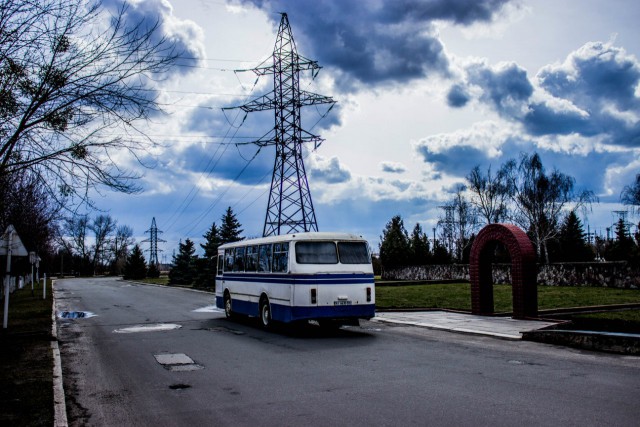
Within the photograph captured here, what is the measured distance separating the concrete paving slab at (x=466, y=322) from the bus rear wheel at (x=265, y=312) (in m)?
3.99

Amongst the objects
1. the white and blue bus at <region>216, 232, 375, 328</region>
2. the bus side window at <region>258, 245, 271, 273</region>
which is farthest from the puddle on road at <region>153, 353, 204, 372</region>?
the bus side window at <region>258, 245, 271, 273</region>

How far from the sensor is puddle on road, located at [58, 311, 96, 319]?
21.9m

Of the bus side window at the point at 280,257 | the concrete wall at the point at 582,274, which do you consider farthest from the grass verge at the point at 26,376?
the concrete wall at the point at 582,274

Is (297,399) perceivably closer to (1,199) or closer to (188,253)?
(1,199)

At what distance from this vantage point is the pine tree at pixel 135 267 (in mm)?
88938

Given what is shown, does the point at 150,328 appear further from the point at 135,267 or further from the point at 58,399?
the point at 135,267

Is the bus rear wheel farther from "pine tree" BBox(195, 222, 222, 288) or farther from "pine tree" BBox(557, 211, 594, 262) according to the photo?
"pine tree" BBox(557, 211, 594, 262)

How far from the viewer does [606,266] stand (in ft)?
104

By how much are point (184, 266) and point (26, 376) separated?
52.7 metres

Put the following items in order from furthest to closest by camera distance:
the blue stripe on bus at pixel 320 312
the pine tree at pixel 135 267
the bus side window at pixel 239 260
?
the pine tree at pixel 135 267 → the bus side window at pixel 239 260 → the blue stripe on bus at pixel 320 312

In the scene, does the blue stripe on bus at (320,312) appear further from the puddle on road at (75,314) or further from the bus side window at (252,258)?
the puddle on road at (75,314)

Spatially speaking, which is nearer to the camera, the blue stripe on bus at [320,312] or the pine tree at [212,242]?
the blue stripe on bus at [320,312]

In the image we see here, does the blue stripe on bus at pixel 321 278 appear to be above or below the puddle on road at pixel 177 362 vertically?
above

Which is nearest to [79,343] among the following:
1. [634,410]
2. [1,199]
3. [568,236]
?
[1,199]
